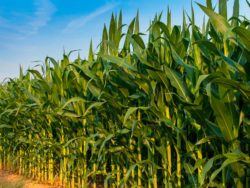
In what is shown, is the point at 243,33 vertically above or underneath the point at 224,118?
above

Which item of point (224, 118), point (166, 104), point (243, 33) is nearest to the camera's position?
point (243, 33)

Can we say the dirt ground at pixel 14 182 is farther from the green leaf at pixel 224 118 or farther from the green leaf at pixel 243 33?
the green leaf at pixel 243 33

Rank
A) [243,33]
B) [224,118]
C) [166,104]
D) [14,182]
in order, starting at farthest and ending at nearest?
[14,182], [166,104], [224,118], [243,33]

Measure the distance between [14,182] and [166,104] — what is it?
3.51m

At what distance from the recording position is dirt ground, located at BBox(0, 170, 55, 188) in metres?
4.94

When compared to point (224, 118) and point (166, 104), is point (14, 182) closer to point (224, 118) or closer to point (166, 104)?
point (166, 104)

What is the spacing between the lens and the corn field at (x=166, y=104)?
2127mm

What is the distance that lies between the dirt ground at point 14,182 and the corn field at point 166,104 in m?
0.69

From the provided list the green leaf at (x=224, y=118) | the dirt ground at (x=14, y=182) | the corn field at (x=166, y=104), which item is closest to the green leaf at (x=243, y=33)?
the corn field at (x=166, y=104)

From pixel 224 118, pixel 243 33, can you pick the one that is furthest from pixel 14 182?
pixel 243 33

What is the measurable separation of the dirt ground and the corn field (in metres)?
0.69

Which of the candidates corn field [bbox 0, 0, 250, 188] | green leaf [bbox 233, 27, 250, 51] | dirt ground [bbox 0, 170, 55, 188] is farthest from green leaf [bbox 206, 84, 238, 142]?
dirt ground [bbox 0, 170, 55, 188]

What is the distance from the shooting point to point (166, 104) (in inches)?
110

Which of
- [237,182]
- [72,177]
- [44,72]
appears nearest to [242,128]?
[237,182]
